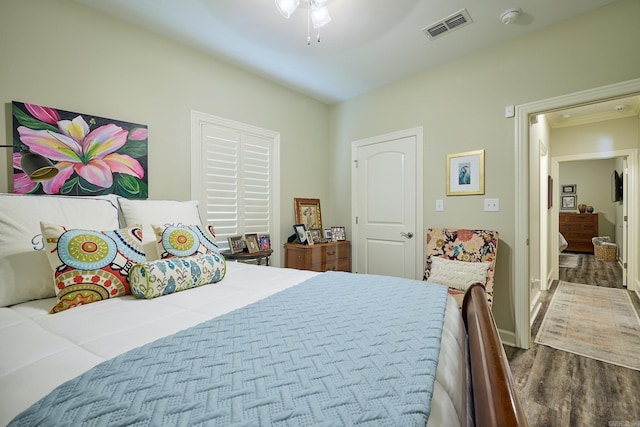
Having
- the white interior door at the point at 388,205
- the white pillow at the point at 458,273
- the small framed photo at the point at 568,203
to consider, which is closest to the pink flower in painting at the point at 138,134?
the white interior door at the point at 388,205

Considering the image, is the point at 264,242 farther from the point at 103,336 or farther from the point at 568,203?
the point at 568,203

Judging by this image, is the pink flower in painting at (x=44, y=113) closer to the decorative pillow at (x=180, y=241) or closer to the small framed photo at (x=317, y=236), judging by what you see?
the decorative pillow at (x=180, y=241)

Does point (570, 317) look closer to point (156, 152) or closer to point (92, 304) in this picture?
point (92, 304)

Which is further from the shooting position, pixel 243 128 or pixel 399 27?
pixel 243 128

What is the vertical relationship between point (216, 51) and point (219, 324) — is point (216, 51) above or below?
above

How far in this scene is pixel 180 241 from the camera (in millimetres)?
1602

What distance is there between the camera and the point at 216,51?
8.44 feet

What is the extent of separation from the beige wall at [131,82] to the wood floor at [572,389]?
253 cm

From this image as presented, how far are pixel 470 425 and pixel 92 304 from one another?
147 centimetres

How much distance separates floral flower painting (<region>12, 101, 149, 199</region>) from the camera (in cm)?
170

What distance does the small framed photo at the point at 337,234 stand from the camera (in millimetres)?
3611

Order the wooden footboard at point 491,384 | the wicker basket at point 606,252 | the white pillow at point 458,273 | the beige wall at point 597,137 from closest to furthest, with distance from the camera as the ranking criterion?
1. the wooden footboard at point 491,384
2. the white pillow at point 458,273
3. the beige wall at point 597,137
4. the wicker basket at point 606,252

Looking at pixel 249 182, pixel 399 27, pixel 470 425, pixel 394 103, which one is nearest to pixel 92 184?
pixel 249 182

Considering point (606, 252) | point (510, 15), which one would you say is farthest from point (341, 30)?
point (606, 252)
